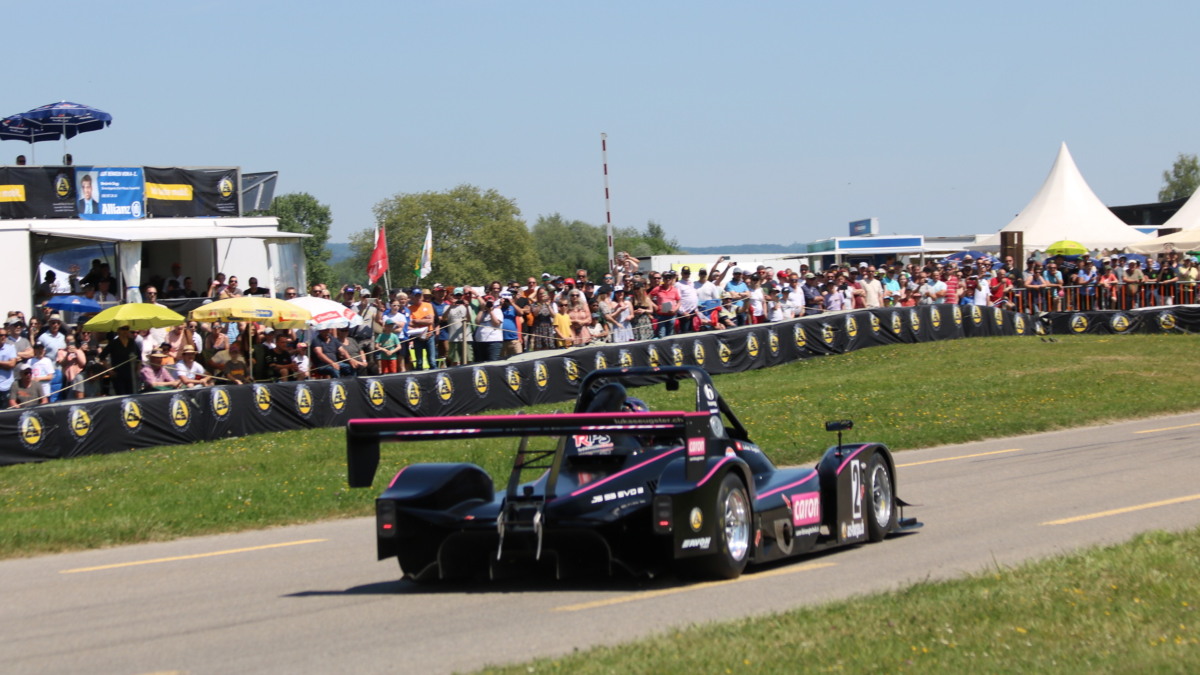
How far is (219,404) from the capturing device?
59.0ft

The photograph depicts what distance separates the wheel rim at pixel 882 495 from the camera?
961 cm

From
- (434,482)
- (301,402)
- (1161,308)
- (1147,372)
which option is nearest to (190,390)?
(301,402)

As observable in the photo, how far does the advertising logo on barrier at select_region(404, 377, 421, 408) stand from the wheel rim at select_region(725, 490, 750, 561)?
11.9 meters

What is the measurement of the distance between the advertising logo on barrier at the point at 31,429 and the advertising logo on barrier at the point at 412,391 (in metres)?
5.17

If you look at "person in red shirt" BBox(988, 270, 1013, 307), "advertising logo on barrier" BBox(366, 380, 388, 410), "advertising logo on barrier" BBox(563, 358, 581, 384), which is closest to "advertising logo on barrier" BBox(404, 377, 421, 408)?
"advertising logo on barrier" BBox(366, 380, 388, 410)

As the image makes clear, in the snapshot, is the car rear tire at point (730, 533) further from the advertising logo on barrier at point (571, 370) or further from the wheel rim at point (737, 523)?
the advertising logo on barrier at point (571, 370)

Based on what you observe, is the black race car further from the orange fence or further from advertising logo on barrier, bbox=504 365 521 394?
the orange fence

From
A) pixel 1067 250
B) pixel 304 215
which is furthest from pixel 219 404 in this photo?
pixel 304 215

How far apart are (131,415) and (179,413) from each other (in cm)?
66

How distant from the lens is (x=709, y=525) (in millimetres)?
7738

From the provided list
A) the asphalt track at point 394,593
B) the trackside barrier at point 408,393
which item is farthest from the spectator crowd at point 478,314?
the asphalt track at point 394,593

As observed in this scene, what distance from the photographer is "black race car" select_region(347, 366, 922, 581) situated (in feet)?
25.0

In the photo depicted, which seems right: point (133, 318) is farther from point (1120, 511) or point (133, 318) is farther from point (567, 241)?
point (567, 241)

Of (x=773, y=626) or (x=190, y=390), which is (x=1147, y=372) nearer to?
(x=190, y=390)
